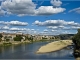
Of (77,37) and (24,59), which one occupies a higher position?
(77,37)

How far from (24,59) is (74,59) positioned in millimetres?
8899

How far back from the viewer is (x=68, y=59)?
3341 cm

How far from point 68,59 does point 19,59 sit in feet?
28.7

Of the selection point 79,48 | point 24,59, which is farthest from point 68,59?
point 24,59

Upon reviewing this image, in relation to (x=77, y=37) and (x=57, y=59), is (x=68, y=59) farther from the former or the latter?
(x=77, y=37)

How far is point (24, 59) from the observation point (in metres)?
34.2

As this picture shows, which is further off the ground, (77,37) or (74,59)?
(77,37)

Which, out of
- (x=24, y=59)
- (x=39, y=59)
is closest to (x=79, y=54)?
(x=39, y=59)

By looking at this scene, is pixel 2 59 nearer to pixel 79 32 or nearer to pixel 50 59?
pixel 50 59

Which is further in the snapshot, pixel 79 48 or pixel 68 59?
pixel 79 48

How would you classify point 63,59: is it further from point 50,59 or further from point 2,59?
point 2,59

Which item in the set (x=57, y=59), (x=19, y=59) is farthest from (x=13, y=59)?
(x=57, y=59)

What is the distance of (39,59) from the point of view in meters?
33.2

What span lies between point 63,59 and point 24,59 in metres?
6.99
